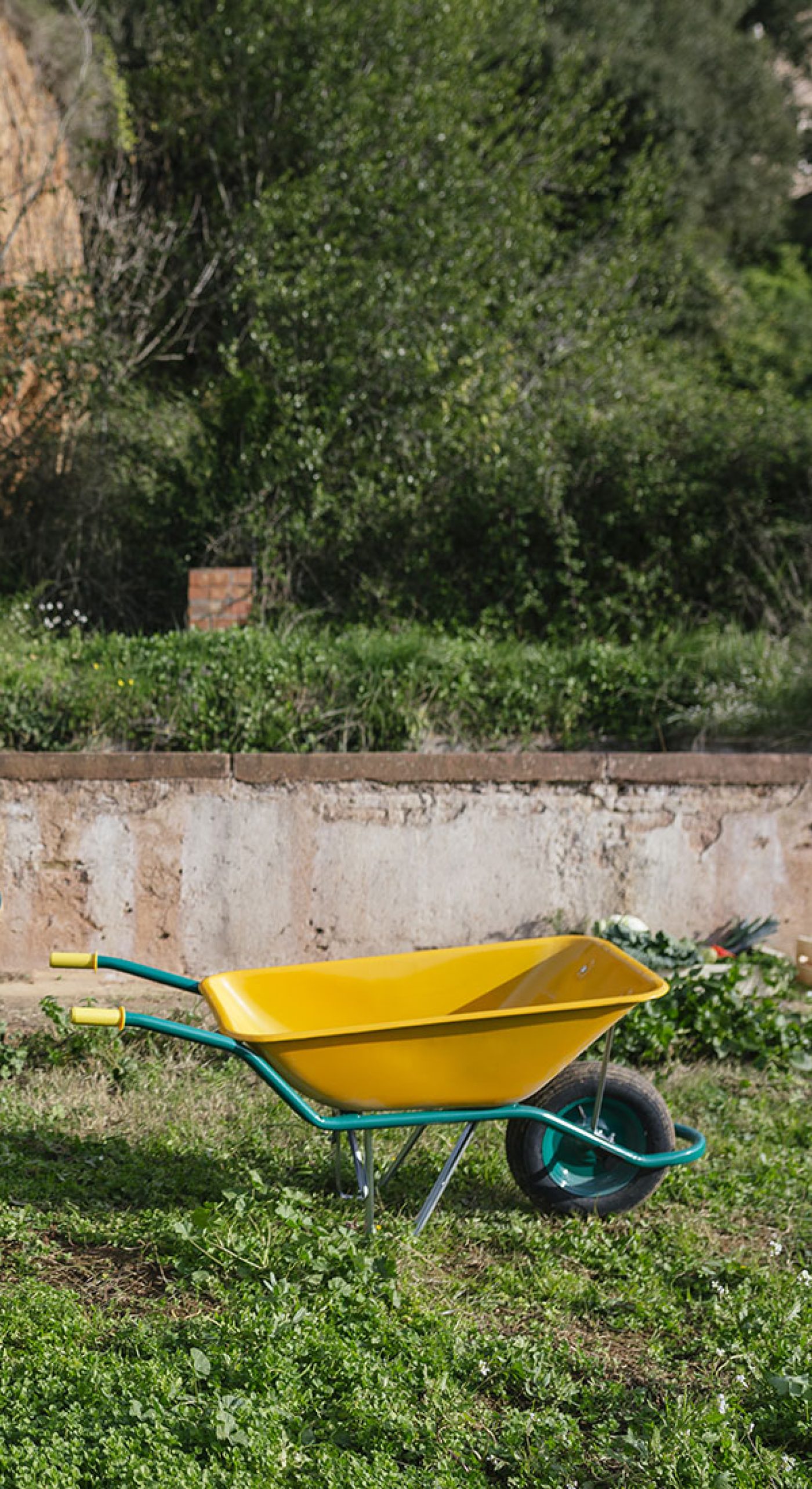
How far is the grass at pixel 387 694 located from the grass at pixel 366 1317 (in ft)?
6.91

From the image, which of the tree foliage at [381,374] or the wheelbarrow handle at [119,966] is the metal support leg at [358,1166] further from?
the tree foliage at [381,374]

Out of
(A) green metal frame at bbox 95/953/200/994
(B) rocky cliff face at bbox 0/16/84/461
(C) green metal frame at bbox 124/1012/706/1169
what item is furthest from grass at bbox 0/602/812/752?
(B) rocky cliff face at bbox 0/16/84/461

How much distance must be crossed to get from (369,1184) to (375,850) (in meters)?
2.53

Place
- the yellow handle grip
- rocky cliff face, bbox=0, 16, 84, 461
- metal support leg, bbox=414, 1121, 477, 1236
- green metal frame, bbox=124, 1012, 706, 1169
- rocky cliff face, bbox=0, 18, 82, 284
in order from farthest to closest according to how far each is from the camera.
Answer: rocky cliff face, bbox=0, 18, 82, 284
rocky cliff face, bbox=0, 16, 84, 461
metal support leg, bbox=414, 1121, 477, 1236
green metal frame, bbox=124, 1012, 706, 1169
the yellow handle grip

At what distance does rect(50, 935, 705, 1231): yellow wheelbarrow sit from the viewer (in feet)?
9.48

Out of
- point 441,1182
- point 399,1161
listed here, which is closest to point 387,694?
point 399,1161

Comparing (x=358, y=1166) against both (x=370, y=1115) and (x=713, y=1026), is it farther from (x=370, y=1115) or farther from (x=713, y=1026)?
(x=713, y=1026)

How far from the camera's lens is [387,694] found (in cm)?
581

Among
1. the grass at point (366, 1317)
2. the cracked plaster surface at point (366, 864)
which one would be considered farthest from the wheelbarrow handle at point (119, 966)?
the cracked plaster surface at point (366, 864)

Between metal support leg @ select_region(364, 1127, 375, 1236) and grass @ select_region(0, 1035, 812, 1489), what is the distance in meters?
0.04

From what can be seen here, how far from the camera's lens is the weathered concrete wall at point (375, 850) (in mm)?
5176

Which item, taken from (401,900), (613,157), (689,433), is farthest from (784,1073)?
(613,157)

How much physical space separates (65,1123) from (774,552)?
619cm

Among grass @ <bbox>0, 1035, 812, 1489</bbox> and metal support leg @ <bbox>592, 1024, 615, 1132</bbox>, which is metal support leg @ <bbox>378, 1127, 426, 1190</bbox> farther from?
metal support leg @ <bbox>592, 1024, 615, 1132</bbox>
